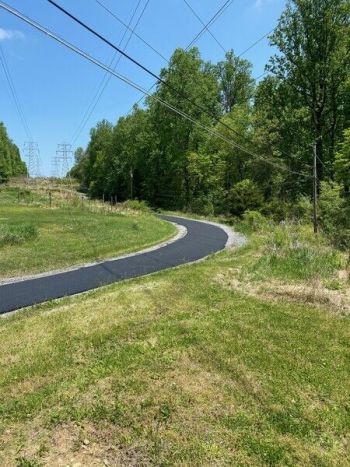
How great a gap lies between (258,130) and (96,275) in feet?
81.8

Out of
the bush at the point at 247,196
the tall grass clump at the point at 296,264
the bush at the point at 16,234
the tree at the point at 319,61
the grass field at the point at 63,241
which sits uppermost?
the tree at the point at 319,61

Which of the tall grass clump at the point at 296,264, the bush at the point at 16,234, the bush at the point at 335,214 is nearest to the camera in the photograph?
the tall grass clump at the point at 296,264

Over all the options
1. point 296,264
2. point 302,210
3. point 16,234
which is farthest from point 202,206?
point 296,264

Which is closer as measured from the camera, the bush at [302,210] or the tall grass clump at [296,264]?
the tall grass clump at [296,264]

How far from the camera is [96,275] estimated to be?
12.0 meters

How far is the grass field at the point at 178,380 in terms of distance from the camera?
4.26m

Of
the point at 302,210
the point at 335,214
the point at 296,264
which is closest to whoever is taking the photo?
the point at 296,264

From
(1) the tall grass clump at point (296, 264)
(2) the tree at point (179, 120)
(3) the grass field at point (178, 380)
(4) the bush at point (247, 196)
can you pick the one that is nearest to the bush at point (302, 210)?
(4) the bush at point (247, 196)

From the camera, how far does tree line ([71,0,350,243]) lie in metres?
29.9

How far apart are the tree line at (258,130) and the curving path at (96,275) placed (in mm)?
5842

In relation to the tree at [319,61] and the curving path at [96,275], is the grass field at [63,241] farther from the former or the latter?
the tree at [319,61]

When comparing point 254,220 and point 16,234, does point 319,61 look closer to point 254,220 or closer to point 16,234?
point 254,220

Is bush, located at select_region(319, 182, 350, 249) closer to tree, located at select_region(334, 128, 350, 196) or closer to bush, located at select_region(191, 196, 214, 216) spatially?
tree, located at select_region(334, 128, 350, 196)

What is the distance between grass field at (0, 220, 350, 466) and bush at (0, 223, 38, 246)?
7.42 metres
